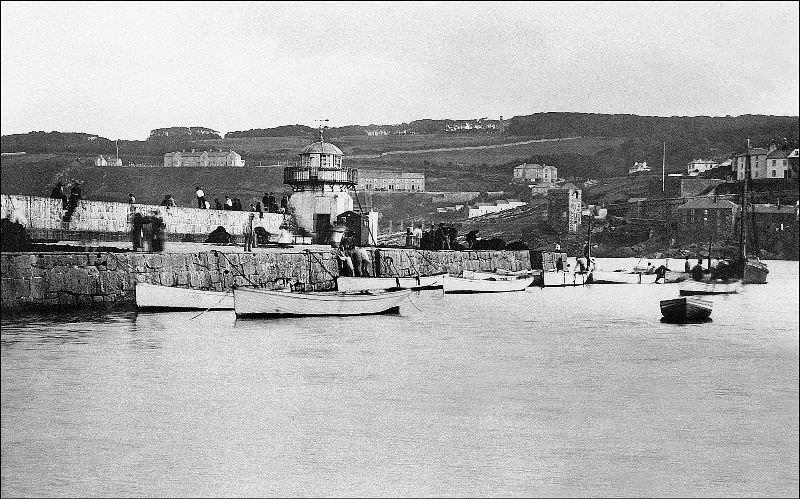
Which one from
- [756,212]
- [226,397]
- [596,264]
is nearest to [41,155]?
[226,397]

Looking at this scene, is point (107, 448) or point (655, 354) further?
point (655, 354)

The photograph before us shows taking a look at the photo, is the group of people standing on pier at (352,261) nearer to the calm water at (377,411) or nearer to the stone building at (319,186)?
the calm water at (377,411)

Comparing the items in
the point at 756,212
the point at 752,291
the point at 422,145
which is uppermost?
the point at 422,145

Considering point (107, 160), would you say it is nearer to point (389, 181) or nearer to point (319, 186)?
point (319, 186)

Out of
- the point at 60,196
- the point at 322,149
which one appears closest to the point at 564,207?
the point at 322,149

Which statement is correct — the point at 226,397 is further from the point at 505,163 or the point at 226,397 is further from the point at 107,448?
the point at 505,163

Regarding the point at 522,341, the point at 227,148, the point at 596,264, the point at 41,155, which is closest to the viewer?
the point at 522,341

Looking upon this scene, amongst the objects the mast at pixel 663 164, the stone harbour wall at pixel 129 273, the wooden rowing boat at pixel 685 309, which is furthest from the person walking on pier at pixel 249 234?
the mast at pixel 663 164

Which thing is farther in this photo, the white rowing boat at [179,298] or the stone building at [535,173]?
the stone building at [535,173]

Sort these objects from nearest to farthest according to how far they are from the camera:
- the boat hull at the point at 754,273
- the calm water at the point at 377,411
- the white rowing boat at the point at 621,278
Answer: the calm water at the point at 377,411, the boat hull at the point at 754,273, the white rowing boat at the point at 621,278
